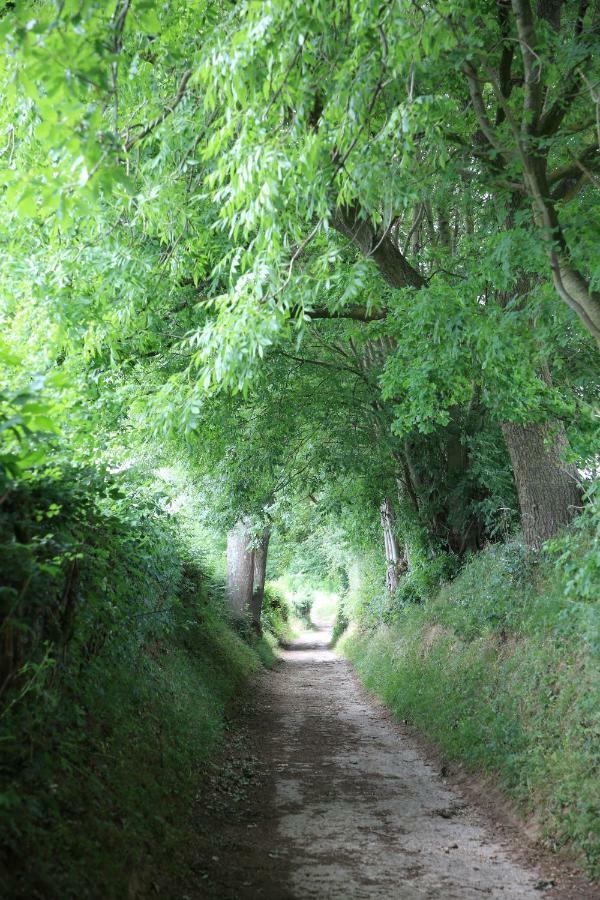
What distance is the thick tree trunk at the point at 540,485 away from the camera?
1015 cm

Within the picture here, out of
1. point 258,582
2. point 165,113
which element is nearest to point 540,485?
point 165,113

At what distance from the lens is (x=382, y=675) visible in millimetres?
15328

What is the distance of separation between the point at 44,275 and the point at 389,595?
14.0m

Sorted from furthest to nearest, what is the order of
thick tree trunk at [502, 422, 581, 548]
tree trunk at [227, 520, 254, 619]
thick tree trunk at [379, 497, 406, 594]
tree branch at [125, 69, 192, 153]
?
tree trunk at [227, 520, 254, 619], thick tree trunk at [379, 497, 406, 594], thick tree trunk at [502, 422, 581, 548], tree branch at [125, 69, 192, 153]

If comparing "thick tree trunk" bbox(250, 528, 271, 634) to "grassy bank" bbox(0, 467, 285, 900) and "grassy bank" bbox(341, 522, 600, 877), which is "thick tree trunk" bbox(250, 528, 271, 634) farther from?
"grassy bank" bbox(0, 467, 285, 900)

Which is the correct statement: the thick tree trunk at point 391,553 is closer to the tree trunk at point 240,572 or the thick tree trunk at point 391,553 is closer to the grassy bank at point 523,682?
the tree trunk at point 240,572

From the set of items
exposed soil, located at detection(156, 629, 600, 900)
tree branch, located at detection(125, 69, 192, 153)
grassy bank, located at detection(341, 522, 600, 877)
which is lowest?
exposed soil, located at detection(156, 629, 600, 900)

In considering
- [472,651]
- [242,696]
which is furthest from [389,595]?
[472,651]

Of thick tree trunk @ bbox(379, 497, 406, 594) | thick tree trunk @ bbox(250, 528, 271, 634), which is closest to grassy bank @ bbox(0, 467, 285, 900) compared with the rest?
thick tree trunk @ bbox(379, 497, 406, 594)

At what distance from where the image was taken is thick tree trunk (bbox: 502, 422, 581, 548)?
1015 centimetres

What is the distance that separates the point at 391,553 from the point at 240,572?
172 inches

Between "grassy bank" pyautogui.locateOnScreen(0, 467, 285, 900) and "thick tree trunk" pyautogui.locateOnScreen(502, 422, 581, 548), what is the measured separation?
5097mm

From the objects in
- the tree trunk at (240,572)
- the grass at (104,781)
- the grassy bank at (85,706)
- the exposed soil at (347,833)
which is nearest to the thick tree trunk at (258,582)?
the tree trunk at (240,572)

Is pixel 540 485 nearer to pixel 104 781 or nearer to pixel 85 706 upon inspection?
pixel 85 706
